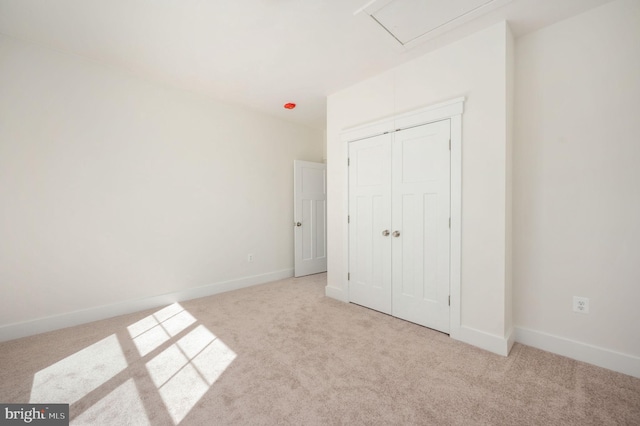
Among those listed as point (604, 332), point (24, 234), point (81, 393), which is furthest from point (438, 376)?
point (24, 234)

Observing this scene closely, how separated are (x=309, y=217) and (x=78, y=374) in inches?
128

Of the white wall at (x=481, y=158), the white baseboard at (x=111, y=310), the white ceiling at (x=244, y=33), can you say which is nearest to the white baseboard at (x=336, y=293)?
the white baseboard at (x=111, y=310)

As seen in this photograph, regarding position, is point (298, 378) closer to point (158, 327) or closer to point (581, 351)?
point (158, 327)

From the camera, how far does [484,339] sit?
6.82 ft

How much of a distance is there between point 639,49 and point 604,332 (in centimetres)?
197

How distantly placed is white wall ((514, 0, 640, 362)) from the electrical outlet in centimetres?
4

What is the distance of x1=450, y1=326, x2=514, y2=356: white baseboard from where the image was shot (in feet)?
6.54

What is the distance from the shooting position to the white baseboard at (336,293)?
10.3ft

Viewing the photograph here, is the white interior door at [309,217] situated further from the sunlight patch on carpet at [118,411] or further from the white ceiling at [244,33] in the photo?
the sunlight patch on carpet at [118,411]

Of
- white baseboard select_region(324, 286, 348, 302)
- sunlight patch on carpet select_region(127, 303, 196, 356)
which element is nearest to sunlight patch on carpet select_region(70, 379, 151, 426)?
sunlight patch on carpet select_region(127, 303, 196, 356)

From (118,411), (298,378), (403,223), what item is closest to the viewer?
(118,411)

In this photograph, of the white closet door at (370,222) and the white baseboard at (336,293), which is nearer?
the white closet door at (370,222)

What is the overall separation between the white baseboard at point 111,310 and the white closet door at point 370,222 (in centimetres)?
174

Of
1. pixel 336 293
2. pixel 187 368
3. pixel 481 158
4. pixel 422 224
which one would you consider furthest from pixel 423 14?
pixel 187 368
